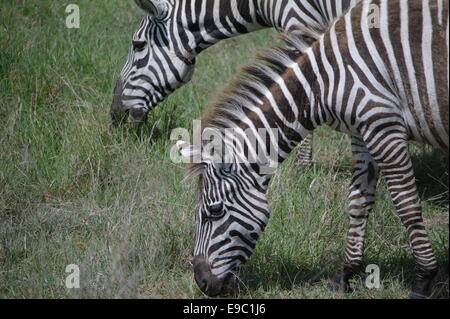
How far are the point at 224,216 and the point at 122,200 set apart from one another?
5.70 feet

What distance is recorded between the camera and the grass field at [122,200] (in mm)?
5371

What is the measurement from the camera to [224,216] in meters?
4.96

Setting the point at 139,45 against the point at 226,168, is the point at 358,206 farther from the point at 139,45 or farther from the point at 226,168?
the point at 139,45

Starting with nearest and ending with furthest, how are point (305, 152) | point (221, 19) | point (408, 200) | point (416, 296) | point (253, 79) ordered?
point (408, 200) → point (416, 296) → point (253, 79) → point (221, 19) → point (305, 152)

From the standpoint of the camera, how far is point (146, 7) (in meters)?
7.29

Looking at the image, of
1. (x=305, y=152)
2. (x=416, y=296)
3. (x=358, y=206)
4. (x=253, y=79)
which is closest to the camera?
(x=416, y=296)

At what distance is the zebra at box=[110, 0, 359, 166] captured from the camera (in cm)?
721

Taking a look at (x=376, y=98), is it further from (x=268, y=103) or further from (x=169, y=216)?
(x=169, y=216)

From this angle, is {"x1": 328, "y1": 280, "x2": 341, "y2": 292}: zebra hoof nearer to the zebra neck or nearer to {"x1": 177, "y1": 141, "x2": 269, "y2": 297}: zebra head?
{"x1": 177, "y1": 141, "x2": 269, "y2": 297}: zebra head

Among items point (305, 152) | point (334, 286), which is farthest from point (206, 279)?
point (305, 152)

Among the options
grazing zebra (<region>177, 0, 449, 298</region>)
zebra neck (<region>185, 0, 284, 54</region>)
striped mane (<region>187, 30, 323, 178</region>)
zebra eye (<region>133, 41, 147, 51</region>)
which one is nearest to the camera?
grazing zebra (<region>177, 0, 449, 298</region>)

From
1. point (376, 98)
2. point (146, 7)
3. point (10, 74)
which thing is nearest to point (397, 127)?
point (376, 98)

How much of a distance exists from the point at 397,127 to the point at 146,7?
11.2 ft

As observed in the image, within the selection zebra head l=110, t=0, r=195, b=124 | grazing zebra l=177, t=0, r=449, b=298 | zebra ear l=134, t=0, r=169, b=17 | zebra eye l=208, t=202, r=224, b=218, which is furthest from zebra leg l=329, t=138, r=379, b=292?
zebra ear l=134, t=0, r=169, b=17
